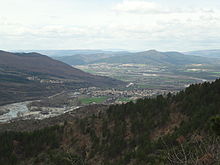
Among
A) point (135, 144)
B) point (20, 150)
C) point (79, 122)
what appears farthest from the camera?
point (79, 122)

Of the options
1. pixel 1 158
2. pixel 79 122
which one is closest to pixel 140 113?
pixel 79 122

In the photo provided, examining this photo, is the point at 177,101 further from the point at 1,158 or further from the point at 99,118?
the point at 1,158

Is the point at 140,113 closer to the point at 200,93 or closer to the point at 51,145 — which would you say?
the point at 200,93

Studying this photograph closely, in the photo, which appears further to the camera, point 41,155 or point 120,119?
point 120,119

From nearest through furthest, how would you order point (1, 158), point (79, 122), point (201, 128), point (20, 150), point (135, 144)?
point (201, 128) < point (135, 144) < point (1, 158) < point (20, 150) < point (79, 122)

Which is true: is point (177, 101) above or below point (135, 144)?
above

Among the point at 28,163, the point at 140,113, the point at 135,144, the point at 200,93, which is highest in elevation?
the point at 200,93
